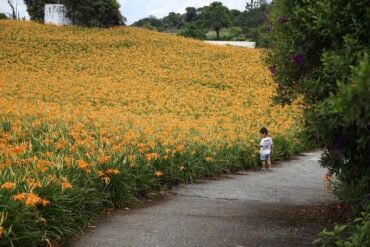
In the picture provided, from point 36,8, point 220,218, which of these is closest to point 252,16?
point 36,8

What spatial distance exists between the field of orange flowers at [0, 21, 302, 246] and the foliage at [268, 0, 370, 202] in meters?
1.23

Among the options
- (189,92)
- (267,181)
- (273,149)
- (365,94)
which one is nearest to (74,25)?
(189,92)

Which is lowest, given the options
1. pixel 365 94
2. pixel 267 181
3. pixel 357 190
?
pixel 267 181

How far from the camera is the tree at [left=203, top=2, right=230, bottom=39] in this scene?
63.6 m

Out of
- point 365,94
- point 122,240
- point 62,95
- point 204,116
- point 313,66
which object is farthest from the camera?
point 62,95

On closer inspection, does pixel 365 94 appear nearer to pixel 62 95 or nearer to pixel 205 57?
pixel 62 95

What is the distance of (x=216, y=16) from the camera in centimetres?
6412

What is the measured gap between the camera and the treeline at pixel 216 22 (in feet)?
191

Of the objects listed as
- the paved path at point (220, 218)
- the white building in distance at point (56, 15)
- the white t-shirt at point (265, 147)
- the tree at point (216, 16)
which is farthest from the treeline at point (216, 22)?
the paved path at point (220, 218)

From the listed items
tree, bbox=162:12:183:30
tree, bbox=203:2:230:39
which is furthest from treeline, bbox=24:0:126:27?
tree, bbox=162:12:183:30

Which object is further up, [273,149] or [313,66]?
[313,66]

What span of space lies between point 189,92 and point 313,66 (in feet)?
49.8

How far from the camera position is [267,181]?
892 cm

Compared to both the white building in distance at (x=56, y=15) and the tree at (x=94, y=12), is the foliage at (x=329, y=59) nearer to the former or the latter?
→ the tree at (x=94, y=12)
